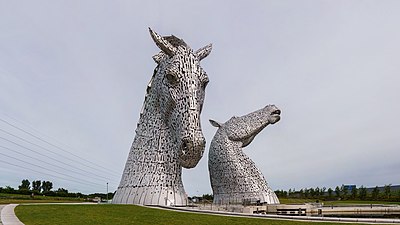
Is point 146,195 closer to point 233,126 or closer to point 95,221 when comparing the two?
point 95,221

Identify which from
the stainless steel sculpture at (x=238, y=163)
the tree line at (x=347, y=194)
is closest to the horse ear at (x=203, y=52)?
the stainless steel sculpture at (x=238, y=163)

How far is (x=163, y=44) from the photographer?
19.3m

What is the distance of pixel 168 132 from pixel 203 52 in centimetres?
456

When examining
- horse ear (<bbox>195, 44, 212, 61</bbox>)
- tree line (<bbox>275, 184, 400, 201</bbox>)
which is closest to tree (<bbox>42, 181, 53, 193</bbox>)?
tree line (<bbox>275, 184, 400, 201</bbox>)

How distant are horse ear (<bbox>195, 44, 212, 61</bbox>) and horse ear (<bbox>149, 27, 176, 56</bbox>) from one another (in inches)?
56.0

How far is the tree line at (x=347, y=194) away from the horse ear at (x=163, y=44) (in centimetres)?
3798

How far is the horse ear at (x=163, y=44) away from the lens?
19.1 meters

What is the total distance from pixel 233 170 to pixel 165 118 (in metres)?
8.94

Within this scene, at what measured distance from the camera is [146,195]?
61.2ft

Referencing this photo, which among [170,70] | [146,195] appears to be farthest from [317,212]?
[170,70]

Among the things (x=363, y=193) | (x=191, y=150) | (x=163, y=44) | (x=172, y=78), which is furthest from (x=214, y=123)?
(x=363, y=193)

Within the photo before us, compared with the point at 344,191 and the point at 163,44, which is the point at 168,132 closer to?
the point at 163,44

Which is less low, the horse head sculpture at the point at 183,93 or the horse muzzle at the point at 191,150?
the horse head sculpture at the point at 183,93

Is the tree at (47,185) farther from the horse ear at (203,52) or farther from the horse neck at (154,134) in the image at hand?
the horse ear at (203,52)
